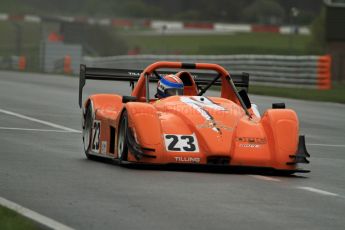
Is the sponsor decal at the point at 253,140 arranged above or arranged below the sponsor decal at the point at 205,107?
below

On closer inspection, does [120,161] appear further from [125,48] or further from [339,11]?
[125,48]

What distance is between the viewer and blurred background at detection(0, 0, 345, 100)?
38344 millimetres

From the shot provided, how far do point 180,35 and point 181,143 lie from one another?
62194 mm

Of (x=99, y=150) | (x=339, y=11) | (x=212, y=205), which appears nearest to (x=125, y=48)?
(x=339, y=11)

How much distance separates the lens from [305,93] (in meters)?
31.8

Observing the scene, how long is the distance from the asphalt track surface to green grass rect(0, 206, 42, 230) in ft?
0.85

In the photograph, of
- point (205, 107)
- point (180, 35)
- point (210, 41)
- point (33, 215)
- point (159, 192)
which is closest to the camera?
point (33, 215)

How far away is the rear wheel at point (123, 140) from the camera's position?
11.3 m

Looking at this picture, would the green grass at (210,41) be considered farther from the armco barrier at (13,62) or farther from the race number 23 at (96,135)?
the race number 23 at (96,135)

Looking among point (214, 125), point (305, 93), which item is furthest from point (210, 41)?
point (214, 125)

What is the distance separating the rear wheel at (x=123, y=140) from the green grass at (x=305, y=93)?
17888mm

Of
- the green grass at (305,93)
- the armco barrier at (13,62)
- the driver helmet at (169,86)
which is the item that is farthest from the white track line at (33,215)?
the armco barrier at (13,62)

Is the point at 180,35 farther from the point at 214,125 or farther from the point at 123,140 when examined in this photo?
the point at 214,125

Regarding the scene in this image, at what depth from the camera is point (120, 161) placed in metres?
11.4
